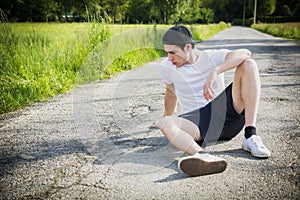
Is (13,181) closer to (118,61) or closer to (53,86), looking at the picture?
(53,86)

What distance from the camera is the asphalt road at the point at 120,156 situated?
1810 millimetres

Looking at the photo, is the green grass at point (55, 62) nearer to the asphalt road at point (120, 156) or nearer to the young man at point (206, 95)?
the asphalt road at point (120, 156)

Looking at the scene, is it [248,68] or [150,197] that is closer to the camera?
[150,197]

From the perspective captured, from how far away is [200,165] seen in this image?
193cm

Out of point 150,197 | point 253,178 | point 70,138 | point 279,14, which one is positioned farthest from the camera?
point 279,14

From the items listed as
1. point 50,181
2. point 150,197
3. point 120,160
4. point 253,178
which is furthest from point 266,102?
point 50,181

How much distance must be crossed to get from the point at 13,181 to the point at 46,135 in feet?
2.95

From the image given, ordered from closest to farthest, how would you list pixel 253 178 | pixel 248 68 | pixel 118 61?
pixel 253 178, pixel 248 68, pixel 118 61

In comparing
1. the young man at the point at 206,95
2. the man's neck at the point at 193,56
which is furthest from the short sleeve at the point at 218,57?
the man's neck at the point at 193,56

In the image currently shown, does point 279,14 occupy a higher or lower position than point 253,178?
higher

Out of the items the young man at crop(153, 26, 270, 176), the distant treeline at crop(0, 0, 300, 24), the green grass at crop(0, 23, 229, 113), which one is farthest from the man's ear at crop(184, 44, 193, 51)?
the distant treeline at crop(0, 0, 300, 24)

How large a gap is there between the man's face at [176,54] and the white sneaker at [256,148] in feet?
2.61

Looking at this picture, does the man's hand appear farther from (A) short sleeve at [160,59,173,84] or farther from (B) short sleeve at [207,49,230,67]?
(A) short sleeve at [160,59,173,84]

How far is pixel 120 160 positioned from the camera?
2.27 metres
